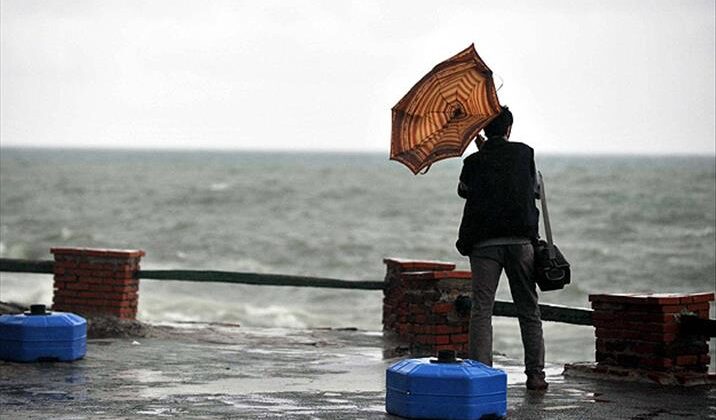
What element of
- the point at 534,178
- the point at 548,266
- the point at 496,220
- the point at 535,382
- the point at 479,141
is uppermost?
the point at 479,141

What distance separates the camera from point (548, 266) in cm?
961

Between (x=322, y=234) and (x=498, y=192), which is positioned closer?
(x=498, y=192)

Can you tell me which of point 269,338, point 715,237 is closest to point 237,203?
point 715,237

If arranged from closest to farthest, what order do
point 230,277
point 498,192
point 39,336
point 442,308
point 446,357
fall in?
1. point 446,357
2. point 498,192
3. point 39,336
4. point 442,308
5. point 230,277

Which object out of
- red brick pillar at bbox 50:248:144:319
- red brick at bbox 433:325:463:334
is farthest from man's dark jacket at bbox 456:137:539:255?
red brick pillar at bbox 50:248:144:319

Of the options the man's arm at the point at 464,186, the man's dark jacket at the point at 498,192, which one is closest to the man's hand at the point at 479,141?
the man's dark jacket at the point at 498,192

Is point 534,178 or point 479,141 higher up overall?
point 479,141

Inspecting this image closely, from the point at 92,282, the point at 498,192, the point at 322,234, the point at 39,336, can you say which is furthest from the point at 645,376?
the point at 322,234

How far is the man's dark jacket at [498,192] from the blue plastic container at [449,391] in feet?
4.11

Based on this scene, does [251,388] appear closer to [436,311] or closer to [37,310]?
[37,310]

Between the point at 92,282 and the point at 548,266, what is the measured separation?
6.03m

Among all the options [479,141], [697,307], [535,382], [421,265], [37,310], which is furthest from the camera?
[421,265]

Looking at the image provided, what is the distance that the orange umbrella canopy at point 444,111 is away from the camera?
957 centimetres

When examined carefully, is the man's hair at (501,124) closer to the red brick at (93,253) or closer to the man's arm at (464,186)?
the man's arm at (464,186)
